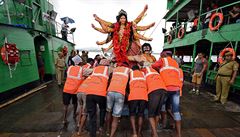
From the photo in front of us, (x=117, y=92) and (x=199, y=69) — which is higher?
(x=199, y=69)

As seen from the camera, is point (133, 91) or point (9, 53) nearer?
point (133, 91)

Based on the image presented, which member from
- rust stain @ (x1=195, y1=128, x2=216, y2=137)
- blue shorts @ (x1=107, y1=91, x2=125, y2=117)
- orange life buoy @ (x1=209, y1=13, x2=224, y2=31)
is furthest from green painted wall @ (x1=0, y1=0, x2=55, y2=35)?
orange life buoy @ (x1=209, y1=13, x2=224, y2=31)

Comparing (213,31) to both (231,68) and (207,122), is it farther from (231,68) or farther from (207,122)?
(207,122)

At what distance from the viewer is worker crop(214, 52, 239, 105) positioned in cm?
514

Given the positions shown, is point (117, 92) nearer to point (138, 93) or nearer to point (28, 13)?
point (138, 93)

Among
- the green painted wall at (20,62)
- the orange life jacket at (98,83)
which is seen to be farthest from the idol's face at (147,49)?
the green painted wall at (20,62)

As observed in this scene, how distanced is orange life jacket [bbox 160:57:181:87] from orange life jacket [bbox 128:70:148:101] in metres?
0.48

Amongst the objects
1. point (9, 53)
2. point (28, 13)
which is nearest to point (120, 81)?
point (9, 53)

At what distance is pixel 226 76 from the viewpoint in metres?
5.32

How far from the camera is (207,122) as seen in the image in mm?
4066

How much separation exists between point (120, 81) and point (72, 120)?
2.17 metres

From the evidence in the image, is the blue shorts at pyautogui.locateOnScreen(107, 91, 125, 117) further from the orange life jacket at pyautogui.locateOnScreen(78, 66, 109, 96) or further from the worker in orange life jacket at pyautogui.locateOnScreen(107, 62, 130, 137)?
the orange life jacket at pyautogui.locateOnScreen(78, 66, 109, 96)

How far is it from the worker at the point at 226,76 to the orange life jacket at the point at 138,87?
156 inches

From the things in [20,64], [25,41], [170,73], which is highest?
[25,41]
